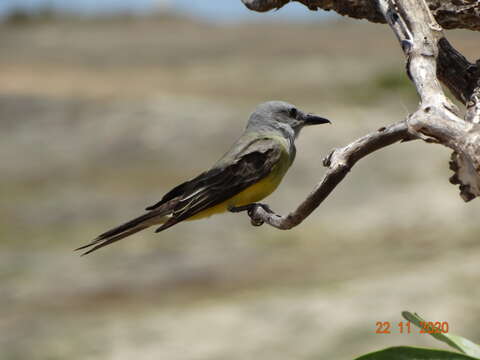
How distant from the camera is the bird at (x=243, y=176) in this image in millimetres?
4324

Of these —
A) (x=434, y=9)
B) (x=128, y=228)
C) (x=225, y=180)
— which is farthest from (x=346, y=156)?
(x=225, y=180)

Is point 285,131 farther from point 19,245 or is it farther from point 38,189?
point 38,189

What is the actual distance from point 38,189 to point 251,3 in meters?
15.2

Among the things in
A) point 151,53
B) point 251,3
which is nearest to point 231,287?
point 251,3

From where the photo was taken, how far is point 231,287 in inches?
535

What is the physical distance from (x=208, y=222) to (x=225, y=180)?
12.3 meters

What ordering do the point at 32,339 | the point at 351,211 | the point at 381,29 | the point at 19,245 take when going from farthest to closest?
the point at 381,29, the point at 351,211, the point at 19,245, the point at 32,339

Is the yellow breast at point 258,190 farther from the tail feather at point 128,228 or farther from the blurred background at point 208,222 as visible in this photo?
the blurred background at point 208,222

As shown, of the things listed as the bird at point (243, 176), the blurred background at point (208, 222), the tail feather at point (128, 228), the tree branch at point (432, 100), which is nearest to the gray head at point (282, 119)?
the bird at point (243, 176)

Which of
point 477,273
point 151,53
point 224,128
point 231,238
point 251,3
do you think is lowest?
point 251,3

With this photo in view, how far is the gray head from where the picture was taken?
4.63 meters

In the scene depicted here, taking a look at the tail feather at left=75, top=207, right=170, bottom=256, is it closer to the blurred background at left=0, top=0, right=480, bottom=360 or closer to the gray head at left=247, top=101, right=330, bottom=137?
the gray head at left=247, top=101, right=330, bottom=137

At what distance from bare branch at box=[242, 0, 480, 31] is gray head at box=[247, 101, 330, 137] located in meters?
1.08

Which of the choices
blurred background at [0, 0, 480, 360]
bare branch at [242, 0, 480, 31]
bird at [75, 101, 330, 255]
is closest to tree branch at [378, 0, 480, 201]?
bare branch at [242, 0, 480, 31]
